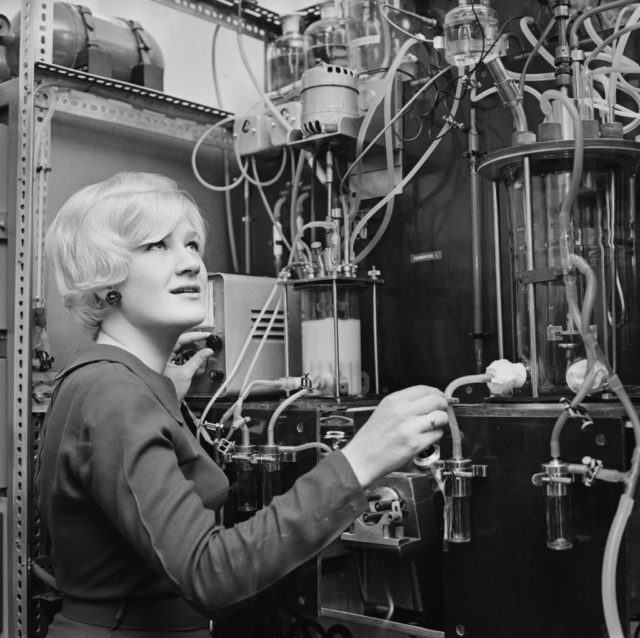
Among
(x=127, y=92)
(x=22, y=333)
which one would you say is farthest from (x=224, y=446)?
(x=127, y=92)

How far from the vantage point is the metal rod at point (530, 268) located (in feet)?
4.32

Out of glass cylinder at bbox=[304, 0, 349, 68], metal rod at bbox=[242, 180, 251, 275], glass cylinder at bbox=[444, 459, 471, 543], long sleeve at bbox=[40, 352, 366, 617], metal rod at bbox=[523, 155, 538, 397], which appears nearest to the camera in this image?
long sleeve at bbox=[40, 352, 366, 617]

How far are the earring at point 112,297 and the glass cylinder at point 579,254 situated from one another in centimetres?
67

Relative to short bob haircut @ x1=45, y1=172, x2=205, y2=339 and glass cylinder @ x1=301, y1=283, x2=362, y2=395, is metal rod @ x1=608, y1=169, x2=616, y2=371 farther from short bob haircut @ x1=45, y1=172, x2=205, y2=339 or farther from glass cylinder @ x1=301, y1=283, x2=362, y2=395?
short bob haircut @ x1=45, y1=172, x2=205, y2=339

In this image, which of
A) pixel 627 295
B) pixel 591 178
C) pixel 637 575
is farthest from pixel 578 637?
pixel 591 178

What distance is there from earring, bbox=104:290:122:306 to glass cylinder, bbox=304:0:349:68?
1.08 m

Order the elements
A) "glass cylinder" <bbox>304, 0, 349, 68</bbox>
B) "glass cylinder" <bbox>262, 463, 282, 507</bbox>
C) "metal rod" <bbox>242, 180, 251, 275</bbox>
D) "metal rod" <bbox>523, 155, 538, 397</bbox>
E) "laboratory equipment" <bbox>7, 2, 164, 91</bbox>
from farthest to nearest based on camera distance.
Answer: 1. "metal rod" <bbox>242, 180, 251, 275</bbox>
2. "glass cylinder" <bbox>304, 0, 349, 68</bbox>
3. "laboratory equipment" <bbox>7, 2, 164, 91</bbox>
4. "glass cylinder" <bbox>262, 463, 282, 507</bbox>
5. "metal rod" <bbox>523, 155, 538, 397</bbox>

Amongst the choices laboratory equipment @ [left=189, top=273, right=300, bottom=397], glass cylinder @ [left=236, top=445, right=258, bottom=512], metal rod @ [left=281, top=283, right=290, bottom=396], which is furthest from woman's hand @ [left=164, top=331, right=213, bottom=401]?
glass cylinder @ [left=236, top=445, right=258, bottom=512]

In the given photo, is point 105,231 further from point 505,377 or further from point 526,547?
point 526,547

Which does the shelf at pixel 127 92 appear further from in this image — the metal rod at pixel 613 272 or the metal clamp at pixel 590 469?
the metal clamp at pixel 590 469

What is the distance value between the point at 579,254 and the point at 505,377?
246 mm

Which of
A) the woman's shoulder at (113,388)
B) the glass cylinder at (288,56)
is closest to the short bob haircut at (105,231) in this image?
the woman's shoulder at (113,388)

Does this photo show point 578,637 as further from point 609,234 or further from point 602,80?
point 602,80

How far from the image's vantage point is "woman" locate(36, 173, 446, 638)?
97cm
